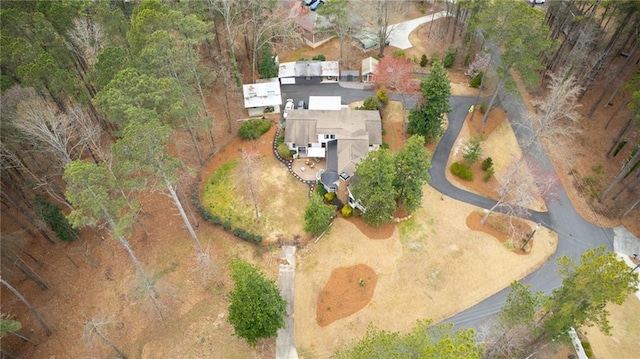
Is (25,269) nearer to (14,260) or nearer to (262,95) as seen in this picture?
(14,260)

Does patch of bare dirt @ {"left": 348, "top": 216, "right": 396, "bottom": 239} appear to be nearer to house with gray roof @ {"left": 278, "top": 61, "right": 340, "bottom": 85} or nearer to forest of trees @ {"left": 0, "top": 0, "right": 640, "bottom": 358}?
forest of trees @ {"left": 0, "top": 0, "right": 640, "bottom": 358}

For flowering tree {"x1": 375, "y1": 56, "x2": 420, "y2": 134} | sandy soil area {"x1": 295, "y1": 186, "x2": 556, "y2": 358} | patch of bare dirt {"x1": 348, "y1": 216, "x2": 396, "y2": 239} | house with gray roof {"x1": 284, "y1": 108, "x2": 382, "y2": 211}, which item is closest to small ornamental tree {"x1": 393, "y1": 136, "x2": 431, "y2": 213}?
patch of bare dirt {"x1": 348, "y1": 216, "x2": 396, "y2": 239}

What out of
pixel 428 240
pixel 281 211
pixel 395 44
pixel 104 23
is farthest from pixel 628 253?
pixel 104 23

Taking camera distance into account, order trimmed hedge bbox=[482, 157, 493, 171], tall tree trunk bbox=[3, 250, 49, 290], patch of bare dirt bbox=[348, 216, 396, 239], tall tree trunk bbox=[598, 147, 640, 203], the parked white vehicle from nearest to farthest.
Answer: tall tree trunk bbox=[3, 250, 49, 290], tall tree trunk bbox=[598, 147, 640, 203], patch of bare dirt bbox=[348, 216, 396, 239], trimmed hedge bbox=[482, 157, 493, 171], the parked white vehicle

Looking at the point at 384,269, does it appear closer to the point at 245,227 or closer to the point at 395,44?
the point at 245,227

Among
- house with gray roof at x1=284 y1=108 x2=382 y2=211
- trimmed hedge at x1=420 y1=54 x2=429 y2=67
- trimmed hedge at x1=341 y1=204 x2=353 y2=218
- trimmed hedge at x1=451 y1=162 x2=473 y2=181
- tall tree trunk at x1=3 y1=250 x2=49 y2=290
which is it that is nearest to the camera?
tall tree trunk at x1=3 y1=250 x2=49 y2=290

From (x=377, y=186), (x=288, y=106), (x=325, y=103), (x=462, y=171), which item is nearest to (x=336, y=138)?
(x=325, y=103)
